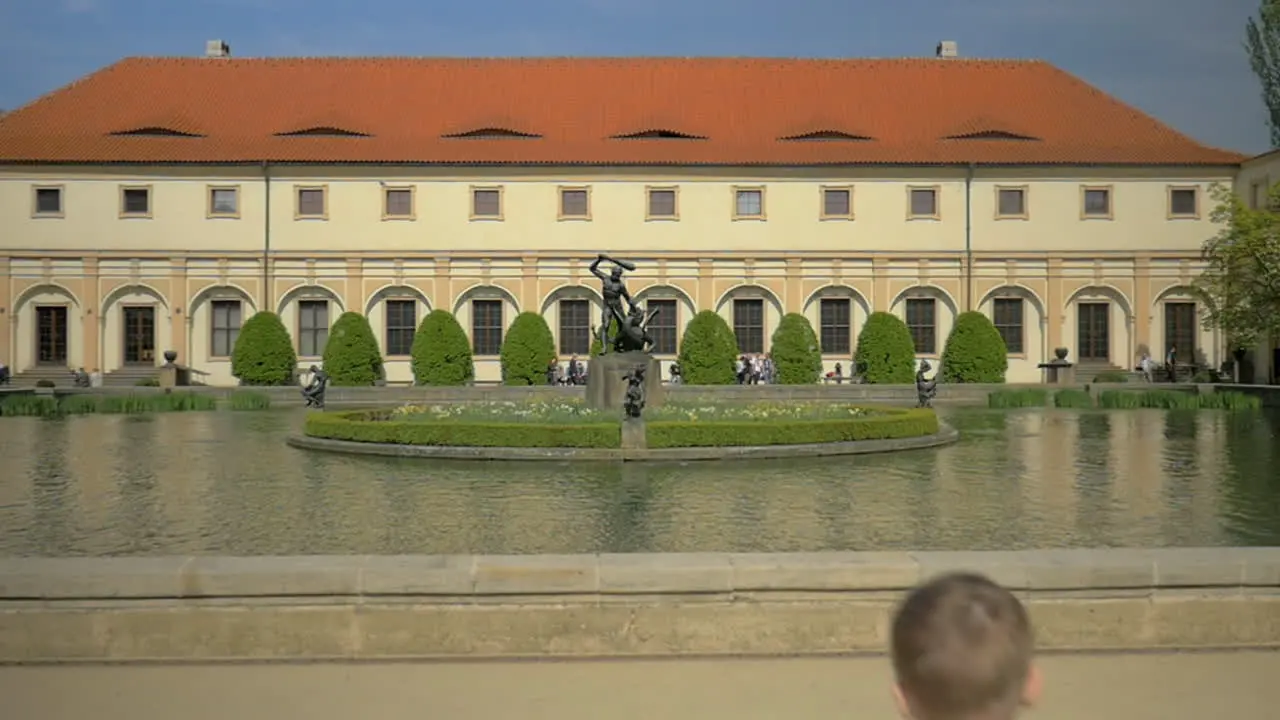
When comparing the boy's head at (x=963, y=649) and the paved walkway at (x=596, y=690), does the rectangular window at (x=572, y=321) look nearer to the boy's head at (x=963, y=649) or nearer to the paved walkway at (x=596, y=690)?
the paved walkway at (x=596, y=690)

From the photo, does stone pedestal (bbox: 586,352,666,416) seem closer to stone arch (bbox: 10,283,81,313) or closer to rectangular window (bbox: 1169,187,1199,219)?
stone arch (bbox: 10,283,81,313)

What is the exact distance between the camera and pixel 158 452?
62.8ft

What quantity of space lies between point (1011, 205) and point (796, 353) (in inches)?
406

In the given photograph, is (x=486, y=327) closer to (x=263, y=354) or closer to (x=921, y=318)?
(x=263, y=354)

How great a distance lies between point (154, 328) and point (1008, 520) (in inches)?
1526

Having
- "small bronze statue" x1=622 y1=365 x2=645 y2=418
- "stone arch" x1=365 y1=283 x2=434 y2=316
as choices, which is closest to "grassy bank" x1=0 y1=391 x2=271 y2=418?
"stone arch" x1=365 y1=283 x2=434 y2=316

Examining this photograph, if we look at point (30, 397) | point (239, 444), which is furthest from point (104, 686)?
point (30, 397)

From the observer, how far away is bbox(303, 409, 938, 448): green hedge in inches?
695

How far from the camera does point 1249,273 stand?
36.2 metres

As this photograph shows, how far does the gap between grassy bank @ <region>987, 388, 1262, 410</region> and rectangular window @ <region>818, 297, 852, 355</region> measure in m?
13.4

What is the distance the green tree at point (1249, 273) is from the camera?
3472cm

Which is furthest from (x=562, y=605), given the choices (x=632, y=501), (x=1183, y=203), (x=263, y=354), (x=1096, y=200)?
(x=1183, y=203)

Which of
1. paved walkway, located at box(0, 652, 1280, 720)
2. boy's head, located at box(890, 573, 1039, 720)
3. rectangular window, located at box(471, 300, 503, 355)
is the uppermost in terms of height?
rectangular window, located at box(471, 300, 503, 355)

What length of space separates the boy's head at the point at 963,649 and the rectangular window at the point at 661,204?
42888 millimetres
